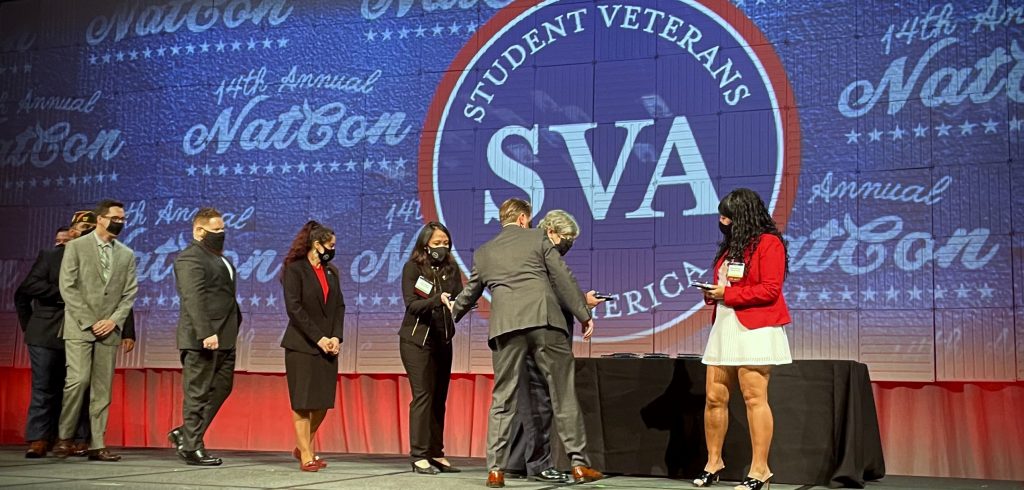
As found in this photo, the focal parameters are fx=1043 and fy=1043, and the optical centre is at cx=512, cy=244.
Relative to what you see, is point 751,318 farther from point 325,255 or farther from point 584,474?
point 325,255

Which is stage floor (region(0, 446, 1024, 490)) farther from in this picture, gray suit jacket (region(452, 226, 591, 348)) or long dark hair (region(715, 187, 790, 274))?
long dark hair (region(715, 187, 790, 274))

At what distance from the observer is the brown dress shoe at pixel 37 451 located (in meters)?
5.75

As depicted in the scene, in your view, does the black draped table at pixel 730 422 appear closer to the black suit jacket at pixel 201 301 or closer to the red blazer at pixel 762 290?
the red blazer at pixel 762 290

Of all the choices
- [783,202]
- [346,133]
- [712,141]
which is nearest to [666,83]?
[712,141]

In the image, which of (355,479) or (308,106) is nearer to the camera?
(355,479)

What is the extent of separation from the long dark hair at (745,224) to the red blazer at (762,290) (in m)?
0.04

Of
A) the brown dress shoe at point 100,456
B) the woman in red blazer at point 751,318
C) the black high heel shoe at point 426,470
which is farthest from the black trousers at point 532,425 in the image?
the brown dress shoe at point 100,456

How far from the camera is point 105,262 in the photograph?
5.84m

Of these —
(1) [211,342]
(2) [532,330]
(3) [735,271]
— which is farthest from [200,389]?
(3) [735,271]

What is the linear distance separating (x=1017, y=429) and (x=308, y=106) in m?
4.95

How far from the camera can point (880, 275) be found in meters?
6.00

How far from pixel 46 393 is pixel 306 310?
1.92 meters

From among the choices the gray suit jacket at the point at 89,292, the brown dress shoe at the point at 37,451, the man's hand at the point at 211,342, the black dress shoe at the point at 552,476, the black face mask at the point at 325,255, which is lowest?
the brown dress shoe at the point at 37,451

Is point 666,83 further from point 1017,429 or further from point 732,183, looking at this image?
point 1017,429
